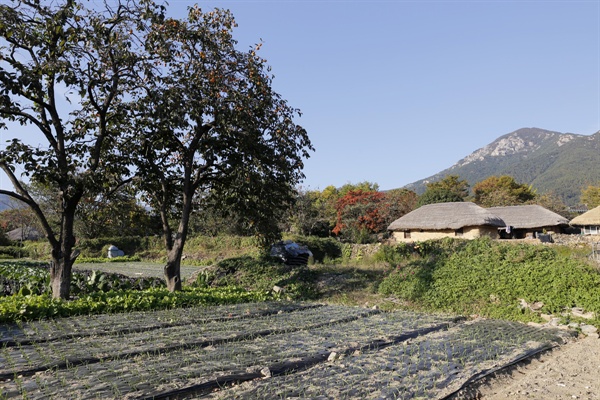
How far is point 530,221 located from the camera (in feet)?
105

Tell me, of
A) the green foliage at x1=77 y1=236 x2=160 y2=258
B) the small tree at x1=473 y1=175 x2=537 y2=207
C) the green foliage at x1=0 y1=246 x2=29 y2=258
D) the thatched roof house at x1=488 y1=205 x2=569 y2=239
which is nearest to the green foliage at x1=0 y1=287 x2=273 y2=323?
the green foliage at x1=77 y1=236 x2=160 y2=258

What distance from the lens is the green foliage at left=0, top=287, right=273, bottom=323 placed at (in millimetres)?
7504

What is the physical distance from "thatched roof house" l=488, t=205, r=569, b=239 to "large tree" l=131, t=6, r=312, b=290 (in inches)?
977

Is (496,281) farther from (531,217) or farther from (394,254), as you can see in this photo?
(531,217)

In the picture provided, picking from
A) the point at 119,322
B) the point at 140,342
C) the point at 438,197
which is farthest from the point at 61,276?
the point at 438,197

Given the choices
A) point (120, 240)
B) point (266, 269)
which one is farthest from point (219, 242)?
point (266, 269)

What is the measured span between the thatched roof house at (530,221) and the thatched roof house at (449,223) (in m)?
5.89

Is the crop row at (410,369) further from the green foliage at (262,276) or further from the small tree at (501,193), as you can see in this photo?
the small tree at (501,193)

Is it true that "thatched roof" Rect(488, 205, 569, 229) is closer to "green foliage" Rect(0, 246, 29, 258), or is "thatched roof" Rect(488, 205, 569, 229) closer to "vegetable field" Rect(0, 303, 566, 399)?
"vegetable field" Rect(0, 303, 566, 399)

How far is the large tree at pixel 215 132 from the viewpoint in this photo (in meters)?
10.7

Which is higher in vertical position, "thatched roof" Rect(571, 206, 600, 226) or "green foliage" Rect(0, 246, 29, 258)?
"thatched roof" Rect(571, 206, 600, 226)

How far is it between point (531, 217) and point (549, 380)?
31.0 metres

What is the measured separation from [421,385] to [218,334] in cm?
325

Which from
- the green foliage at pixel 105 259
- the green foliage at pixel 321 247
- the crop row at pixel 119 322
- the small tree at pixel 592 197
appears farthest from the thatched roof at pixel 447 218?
the small tree at pixel 592 197
